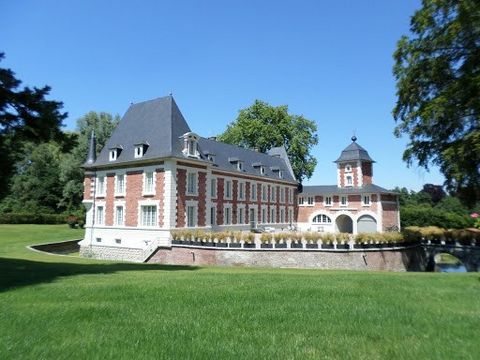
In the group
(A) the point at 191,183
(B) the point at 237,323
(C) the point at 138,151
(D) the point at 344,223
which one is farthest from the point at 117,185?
(D) the point at 344,223

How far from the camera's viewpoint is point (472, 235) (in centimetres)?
2722

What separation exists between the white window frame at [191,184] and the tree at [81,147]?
69.5ft

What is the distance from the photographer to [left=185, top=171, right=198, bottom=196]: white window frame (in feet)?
84.7

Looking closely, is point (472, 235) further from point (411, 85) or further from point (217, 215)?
point (217, 215)

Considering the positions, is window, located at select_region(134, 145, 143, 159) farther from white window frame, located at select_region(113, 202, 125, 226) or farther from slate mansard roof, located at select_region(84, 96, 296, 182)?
white window frame, located at select_region(113, 202, 125, 226)

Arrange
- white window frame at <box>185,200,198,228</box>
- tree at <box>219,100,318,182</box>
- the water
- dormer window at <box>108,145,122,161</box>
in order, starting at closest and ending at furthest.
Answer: white window frame at <box>185,200,198,228</box>
dormer window at <box>108,145,122,161</box>
the water
tree at <box>219,100,318,182</box>

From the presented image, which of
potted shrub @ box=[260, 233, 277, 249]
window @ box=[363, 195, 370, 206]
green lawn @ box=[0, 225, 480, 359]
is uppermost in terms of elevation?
window @ box=[363, 195, 370, 206]

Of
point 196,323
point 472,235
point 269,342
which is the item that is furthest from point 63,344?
point 472,235

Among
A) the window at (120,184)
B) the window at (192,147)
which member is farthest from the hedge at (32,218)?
the window at (192,147)

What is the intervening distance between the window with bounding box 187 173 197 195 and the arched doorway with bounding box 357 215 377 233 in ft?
69.7

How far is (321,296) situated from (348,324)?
215 centimetres

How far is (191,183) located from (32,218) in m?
27.5

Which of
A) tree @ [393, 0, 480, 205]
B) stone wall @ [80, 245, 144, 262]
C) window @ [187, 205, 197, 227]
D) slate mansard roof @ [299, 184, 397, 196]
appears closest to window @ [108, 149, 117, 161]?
stone wall @ [80, 245, 144, 262]

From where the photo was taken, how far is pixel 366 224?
3972 centimetres
